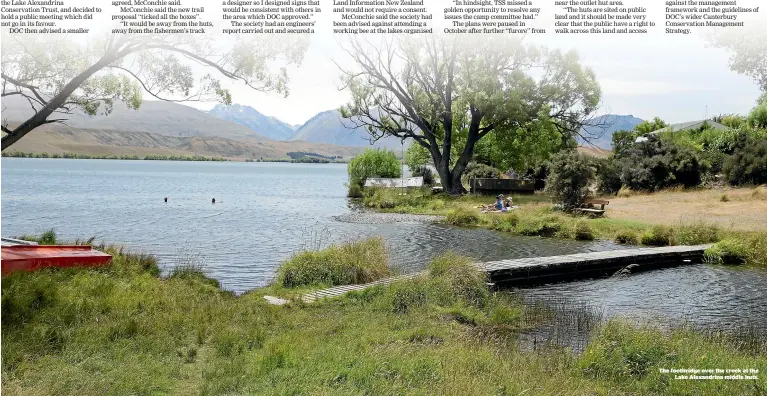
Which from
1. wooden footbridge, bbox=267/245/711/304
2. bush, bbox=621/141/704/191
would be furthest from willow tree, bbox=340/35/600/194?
wooden footbridge, bbox=267/245/711/304

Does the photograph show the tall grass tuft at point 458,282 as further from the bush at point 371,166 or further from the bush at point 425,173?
the bush at point 425,173

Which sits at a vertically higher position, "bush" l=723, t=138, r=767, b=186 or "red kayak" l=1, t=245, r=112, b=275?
"bush" l=723, t=138, r=767, b=186

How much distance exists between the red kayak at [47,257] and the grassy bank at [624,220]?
75.4 ft

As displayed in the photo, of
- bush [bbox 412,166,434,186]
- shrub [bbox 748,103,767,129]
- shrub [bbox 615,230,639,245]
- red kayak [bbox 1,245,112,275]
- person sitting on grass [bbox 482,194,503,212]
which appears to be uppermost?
shrub [bbox 748,103,767,129]

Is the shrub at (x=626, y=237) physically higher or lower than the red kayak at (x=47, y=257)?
lower

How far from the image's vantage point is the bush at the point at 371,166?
70750 mm

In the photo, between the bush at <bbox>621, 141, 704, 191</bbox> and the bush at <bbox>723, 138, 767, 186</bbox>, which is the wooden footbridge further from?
the bush at <bbox>621, 141, 704, 191</bbox>

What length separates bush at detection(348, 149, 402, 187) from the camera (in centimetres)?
7075

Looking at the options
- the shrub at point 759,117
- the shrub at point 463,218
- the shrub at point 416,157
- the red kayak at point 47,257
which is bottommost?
the shrub at point 463,218

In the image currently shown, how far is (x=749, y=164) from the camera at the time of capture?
48344mm

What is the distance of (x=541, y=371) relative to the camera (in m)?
9.98

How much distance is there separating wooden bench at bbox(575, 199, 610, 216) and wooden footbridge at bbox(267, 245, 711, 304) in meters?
10.6

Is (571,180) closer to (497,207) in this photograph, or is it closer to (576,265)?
(497,207)

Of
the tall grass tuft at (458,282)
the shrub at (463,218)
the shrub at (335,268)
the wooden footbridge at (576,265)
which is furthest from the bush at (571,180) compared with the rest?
the tall grass tuft at (458,282)
